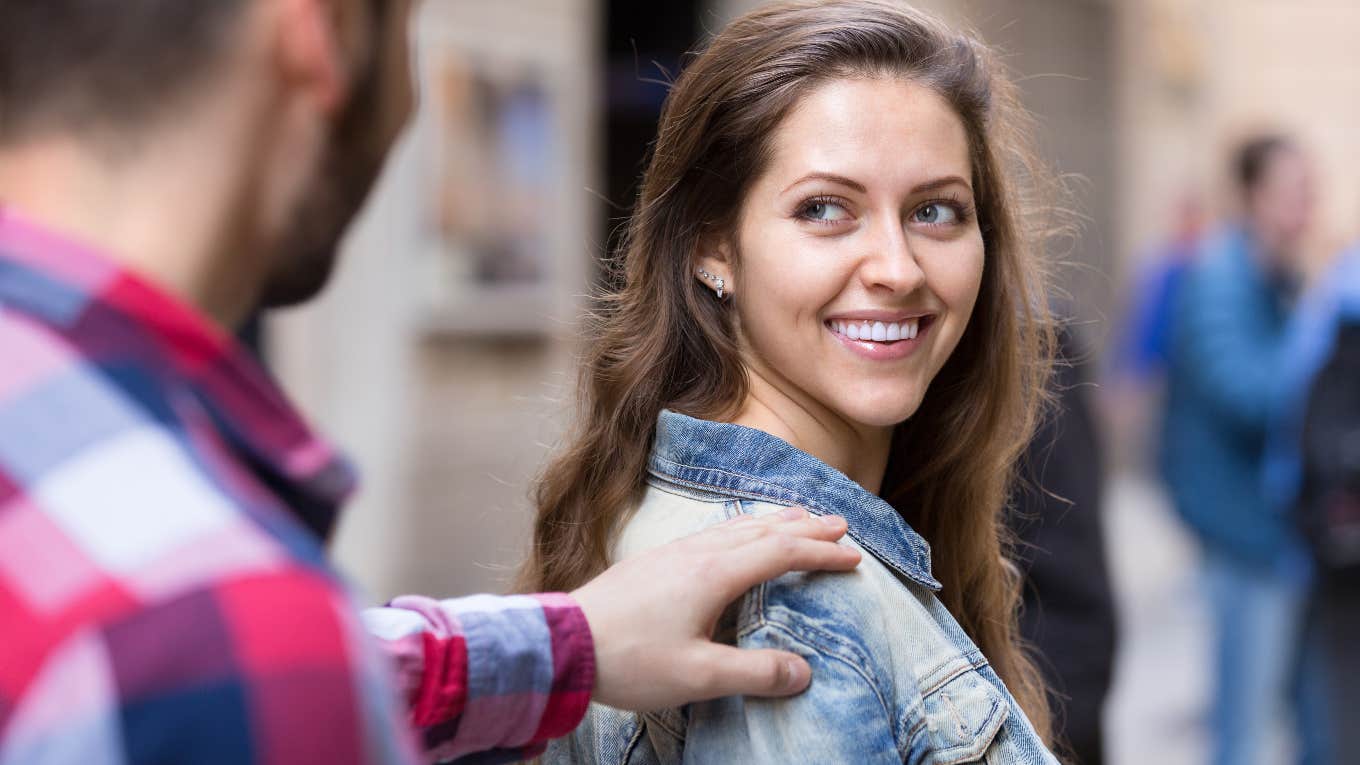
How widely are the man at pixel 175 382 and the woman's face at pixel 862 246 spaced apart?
640mm

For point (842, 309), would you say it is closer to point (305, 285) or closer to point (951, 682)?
point (951, 682)

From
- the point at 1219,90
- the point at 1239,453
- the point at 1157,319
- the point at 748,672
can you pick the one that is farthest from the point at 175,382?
the point at 1219,90

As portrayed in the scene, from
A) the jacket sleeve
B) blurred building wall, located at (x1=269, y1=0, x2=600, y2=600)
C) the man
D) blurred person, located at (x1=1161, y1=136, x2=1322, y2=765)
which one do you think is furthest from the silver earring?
blurred building wall, located at (x1=269, y1=0, x2=600, y2=600)

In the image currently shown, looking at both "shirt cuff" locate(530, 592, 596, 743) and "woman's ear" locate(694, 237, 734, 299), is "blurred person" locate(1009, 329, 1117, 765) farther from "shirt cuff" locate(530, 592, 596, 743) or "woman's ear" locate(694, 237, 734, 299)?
"shirt cuff" locate(530, 592, 596, 743)

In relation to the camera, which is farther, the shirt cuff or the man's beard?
the shirt cuff

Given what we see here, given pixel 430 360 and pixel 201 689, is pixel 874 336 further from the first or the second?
pixel 430 360

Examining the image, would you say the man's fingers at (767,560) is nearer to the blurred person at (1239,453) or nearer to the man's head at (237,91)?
the man's head at (237,91)

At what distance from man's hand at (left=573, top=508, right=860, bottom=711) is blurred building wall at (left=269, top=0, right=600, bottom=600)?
394 cm

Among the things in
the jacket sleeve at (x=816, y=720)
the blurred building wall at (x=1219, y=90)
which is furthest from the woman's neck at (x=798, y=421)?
the blurred building wall at (x=1219, y=90)

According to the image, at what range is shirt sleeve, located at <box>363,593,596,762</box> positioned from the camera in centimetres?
143

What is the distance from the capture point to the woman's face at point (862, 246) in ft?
5.13

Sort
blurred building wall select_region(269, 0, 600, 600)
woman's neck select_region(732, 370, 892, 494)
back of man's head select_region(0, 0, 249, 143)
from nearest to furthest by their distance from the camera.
→ 1. back of man's head select_region(0, 0, 249, 143)
2. woman's neck select_region(732, 370, 892, 494)
3. blurred building wall select_region(269, 0, 600, 600)

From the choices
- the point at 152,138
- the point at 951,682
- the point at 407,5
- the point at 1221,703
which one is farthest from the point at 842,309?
the point at 1221,703

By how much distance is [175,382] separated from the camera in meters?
0.84
